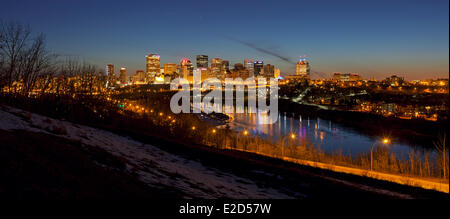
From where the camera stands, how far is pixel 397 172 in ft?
44.2

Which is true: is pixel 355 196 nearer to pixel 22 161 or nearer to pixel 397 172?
pixel 22 161

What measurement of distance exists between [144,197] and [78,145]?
3.22 m

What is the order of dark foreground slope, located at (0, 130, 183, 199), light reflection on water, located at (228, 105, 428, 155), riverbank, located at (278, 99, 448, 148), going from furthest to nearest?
riverbank, located at (278, 99, 448, 148) < light reflection on water, located at (228, 105, 428, 155) < dark foreground slope, located at (0, 130, 183, 199)

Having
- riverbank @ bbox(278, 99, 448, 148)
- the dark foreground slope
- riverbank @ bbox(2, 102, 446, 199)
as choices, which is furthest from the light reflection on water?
the dark foreground slope

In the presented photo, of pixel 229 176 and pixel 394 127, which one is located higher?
pixel 229 176

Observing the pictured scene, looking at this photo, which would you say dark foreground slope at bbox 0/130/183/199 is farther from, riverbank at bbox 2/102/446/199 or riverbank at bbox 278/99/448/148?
riverbank at bbox 278/99/448/148

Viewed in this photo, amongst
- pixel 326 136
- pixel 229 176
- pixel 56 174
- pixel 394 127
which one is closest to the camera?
pixel 56 174

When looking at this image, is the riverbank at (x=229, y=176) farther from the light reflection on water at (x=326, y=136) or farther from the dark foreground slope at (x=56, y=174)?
the light reflection on water at (x=326, y=136)

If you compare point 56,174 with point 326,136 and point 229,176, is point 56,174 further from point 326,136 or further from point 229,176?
point 326,136

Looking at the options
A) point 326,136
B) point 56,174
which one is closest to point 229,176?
point 56,174

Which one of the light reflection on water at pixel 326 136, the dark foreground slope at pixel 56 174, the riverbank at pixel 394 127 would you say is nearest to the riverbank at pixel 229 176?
the dark foreground slope at pixel 56 174
